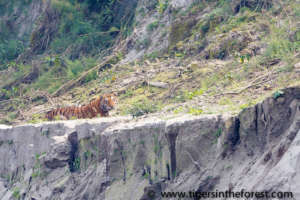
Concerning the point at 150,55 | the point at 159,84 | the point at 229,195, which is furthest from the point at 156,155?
the point at 150,55

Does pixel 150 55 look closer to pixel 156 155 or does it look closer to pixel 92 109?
pixel 92 109

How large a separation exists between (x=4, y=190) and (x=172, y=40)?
5.19 m

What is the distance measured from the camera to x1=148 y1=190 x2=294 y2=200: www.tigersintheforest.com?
15.6 feet

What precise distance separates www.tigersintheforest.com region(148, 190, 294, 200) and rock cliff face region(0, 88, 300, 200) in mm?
56

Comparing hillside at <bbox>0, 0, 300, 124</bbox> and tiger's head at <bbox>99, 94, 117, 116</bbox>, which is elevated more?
hillside at <bbox>0, 0, 300, 124</bbox>

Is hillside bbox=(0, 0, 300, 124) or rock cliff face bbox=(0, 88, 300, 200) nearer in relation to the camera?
rock cliff face bbox=(0, 88, 300, 200)

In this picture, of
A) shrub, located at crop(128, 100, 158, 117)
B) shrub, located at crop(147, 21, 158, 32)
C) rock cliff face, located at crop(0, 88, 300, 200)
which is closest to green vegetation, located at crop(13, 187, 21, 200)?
rock cliff face, located at crop(0, 88, 300, 200)

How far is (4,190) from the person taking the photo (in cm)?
961

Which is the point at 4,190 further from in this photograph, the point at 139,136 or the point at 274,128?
the point at 274,128

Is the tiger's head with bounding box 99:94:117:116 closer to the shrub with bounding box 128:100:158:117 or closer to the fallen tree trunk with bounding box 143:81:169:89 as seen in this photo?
the fallen tree trunk with bounding box 143:81:169:89

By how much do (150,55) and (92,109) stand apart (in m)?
2.62

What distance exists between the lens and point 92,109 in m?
10.4

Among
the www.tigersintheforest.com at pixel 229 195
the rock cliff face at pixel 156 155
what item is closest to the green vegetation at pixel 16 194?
the rock cliff face at pixel 156 155

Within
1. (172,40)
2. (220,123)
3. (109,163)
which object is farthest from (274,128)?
(172,40)
